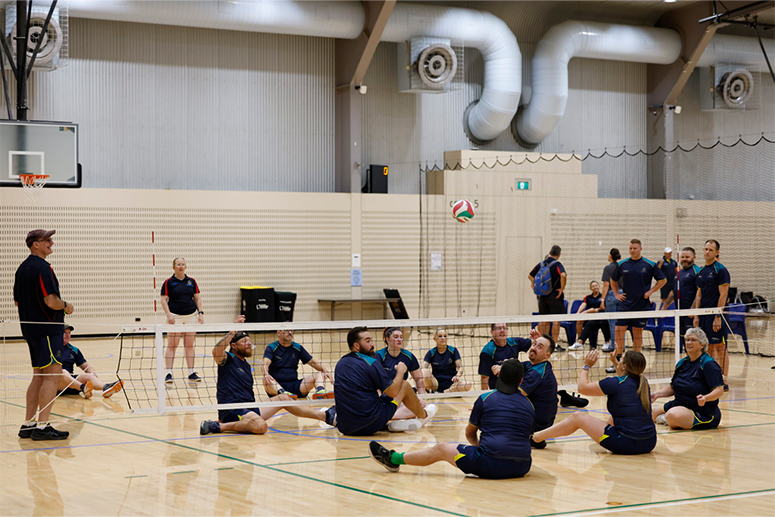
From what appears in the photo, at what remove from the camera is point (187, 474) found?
20.9 feet

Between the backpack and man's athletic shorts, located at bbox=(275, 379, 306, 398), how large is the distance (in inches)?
256

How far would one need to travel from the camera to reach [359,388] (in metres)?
7.79

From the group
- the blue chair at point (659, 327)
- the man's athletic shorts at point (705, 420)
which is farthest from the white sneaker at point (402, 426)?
the blue chair at point (659, 327)

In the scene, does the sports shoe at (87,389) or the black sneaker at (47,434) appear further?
the sports shoe at (87,389)

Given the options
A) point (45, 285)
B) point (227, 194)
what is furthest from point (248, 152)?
point (45, 285)

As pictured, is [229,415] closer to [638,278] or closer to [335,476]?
[335,476]

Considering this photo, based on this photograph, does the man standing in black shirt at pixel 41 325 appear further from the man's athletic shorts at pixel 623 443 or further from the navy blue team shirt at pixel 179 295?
the man's athletic shorts at pixel 623 443

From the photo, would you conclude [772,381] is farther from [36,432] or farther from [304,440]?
[36,432]

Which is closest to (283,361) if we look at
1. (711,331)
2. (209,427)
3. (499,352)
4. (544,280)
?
(209,427)

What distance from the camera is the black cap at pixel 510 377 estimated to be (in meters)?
6.19

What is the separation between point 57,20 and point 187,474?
12616 millimetres

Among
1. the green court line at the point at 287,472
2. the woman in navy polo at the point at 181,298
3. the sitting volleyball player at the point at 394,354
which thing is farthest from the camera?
the woman in navy polo at the point at 181,298

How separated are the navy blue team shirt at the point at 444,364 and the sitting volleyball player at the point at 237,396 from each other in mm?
1903

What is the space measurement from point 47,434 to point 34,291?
1329 millimetres
